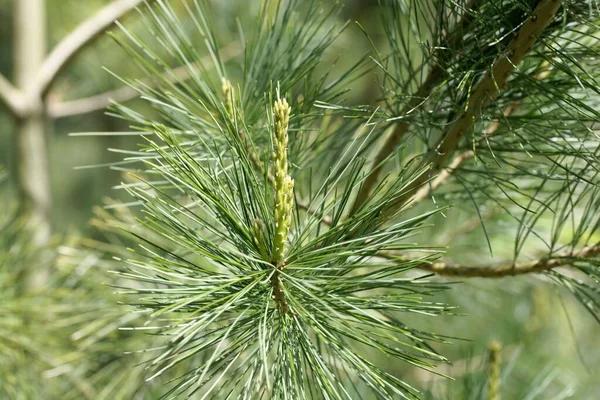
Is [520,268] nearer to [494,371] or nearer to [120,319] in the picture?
[494,371]

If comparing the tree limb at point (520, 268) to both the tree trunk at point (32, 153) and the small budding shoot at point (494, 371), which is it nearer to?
the small budding shoot at point (494, 371)

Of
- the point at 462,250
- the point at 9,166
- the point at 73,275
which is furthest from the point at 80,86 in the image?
the point at 9,166

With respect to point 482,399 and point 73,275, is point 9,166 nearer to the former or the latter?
point 73,275

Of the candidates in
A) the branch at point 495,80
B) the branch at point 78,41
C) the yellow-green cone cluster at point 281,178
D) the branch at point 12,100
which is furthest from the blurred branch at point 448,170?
the branch at point 12,100

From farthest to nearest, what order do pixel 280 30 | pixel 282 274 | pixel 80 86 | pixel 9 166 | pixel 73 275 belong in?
pixel 9 166, pixel 80 86, pixel 73 275, pixel 280 30, pixel 282 274

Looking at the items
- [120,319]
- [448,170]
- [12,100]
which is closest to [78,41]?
[12,100]

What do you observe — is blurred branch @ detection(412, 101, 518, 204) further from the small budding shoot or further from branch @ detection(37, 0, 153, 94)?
branch @ detection(37, 0, 153, 94)
